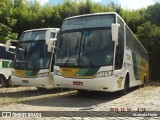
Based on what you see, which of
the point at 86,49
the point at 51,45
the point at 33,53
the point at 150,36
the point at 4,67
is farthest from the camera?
the point at 150,36

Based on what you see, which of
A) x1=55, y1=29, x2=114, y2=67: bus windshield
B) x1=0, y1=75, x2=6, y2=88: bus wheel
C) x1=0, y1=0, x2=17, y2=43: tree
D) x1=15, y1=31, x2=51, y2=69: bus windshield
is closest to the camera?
x1=55, y1=29, x2=114, y2=67: bus windshield

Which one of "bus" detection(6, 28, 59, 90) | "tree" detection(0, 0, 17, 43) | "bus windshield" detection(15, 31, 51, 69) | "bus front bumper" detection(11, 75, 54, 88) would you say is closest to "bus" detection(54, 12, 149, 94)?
"bus" detection(6, 28, 59, 90)

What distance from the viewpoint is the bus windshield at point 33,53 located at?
15.0 metres

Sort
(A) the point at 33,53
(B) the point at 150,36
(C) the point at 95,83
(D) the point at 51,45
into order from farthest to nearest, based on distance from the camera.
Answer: (B) the point at 150,36 < (A) the point at 33,53 < (D) the point at 51,45 < (C) the point at 95,83

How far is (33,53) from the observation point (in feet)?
50.3

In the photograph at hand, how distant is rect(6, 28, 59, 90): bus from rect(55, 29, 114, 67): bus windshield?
1.33 m

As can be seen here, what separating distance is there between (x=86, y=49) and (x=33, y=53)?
11.6 ft

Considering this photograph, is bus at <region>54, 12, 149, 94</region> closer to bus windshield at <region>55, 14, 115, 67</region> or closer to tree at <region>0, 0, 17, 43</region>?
bus windshield at <region>55, 14, 115, 67</region>

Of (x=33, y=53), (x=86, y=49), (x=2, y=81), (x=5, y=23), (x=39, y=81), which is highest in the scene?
(x=5, y=23)

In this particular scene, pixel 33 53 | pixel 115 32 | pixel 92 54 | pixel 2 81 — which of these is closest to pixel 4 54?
pixel 2 81

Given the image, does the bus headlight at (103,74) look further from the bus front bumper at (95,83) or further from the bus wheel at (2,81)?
the bus wheel at (2,81)

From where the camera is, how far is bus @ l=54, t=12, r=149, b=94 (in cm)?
1211

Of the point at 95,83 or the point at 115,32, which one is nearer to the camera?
the point at 115,32

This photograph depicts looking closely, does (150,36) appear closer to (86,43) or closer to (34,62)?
(34,62)
